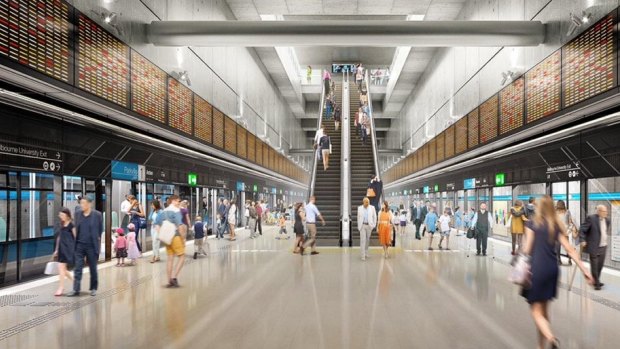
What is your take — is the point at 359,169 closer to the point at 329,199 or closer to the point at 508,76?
the point at 329,199

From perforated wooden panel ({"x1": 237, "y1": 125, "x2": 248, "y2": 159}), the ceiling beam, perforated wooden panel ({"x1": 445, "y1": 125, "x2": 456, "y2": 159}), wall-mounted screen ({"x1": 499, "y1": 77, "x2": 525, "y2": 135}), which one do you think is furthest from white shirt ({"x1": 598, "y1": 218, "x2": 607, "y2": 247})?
perforated wooden panel ({"x1": 237, "y1": 125, "x2": 248, "y2": 159})

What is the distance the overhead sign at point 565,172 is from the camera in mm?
11115

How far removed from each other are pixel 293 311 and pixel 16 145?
5298 mm

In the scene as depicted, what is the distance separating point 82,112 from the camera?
9.66 meters

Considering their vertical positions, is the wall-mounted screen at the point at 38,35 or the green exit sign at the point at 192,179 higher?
the wall-mounted screen at the point at 38,35

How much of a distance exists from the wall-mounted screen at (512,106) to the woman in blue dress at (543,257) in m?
8.37

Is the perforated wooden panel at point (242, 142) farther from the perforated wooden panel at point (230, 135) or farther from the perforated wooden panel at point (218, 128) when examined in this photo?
the perforated wooden panel at point (218, 128)

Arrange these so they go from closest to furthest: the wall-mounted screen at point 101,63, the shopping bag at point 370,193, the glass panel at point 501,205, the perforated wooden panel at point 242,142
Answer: the wall-mounted screen at point 101,63, the shopping bag at point 370,193, the glass panel at point 501,205, the perforated wooden panel at point 242,142

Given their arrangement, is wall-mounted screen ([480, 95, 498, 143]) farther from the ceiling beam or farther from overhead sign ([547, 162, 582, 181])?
the ceiling beam

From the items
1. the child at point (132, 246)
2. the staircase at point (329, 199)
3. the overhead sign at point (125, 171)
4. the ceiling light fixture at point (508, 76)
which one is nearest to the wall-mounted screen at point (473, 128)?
the ceiling light fixture at point (508, 76)

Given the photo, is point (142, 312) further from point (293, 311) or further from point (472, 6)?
point (472, 6)

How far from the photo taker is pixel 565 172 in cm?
1167

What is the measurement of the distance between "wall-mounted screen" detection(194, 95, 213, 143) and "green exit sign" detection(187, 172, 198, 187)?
4.49 feet

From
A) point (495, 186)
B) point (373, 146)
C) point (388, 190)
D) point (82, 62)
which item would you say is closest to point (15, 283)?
point (82, 62)
